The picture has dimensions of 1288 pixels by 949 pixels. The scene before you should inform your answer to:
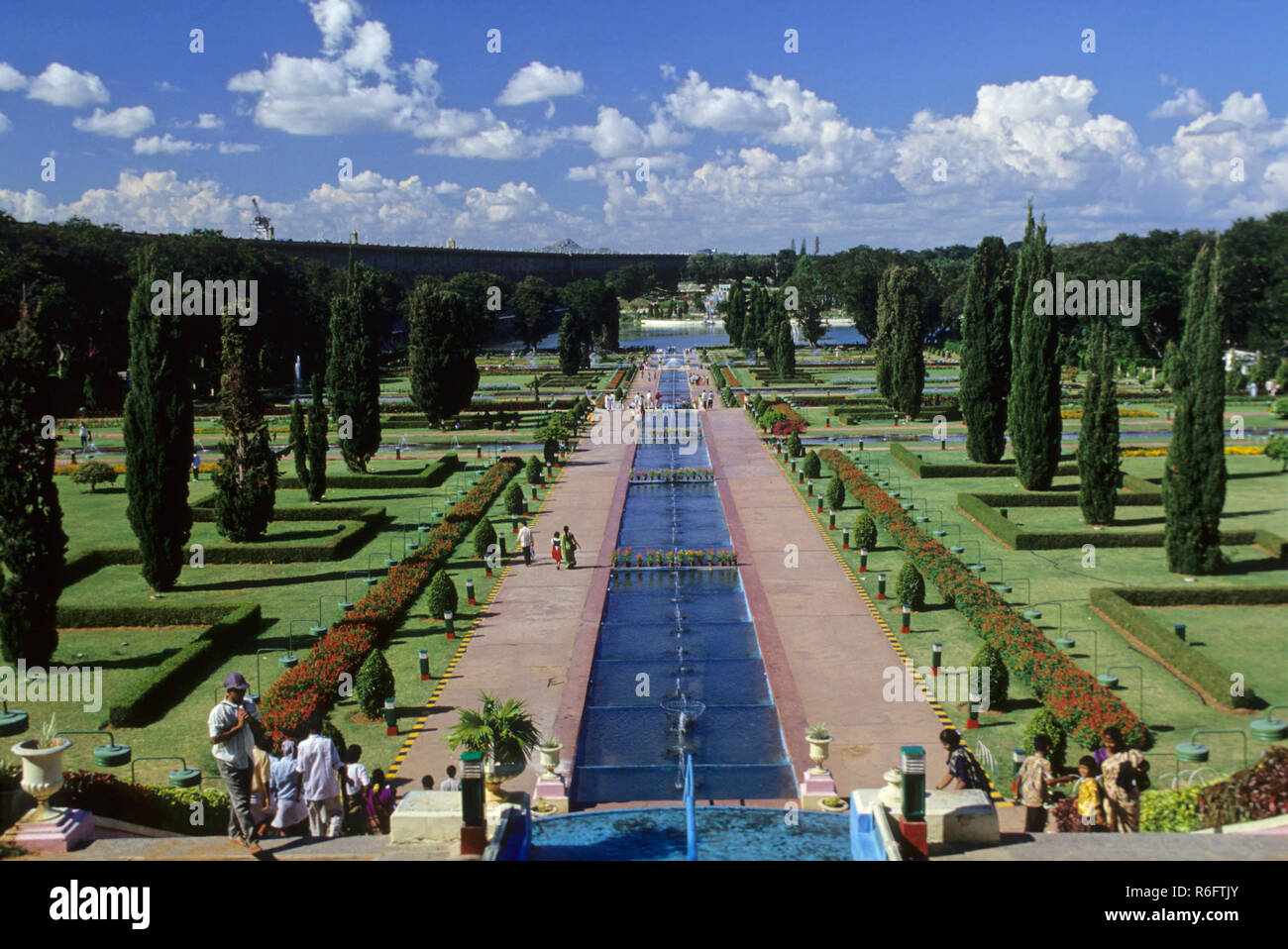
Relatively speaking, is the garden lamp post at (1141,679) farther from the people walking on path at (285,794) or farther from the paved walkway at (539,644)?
the people walking on path at (285,794)

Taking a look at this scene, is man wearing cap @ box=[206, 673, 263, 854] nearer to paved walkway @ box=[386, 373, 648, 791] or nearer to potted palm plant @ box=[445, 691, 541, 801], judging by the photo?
potted palm plant @ box=[445, 691, 541, 801]

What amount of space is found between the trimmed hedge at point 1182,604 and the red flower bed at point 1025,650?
1.92 metres

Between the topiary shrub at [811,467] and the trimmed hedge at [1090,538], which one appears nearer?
the trimmed hedge at [1090,538]

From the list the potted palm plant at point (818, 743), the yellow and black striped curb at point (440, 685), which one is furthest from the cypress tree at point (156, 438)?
the potted palm plant at point (818, 743)

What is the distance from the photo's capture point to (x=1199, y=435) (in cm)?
2609

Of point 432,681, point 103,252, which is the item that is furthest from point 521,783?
point 103,252

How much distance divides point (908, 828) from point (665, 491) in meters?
30.6

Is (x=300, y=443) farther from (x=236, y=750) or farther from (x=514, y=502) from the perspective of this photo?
(x=236, y=750)

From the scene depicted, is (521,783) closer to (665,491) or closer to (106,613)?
(106,613)

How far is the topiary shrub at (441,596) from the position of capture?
934 inches

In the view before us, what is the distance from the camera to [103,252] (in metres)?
72.0

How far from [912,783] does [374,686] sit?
1023 cm

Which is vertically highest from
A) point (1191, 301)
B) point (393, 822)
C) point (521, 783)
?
point (1191, 301)

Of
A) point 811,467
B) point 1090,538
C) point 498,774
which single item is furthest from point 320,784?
point 811,467
